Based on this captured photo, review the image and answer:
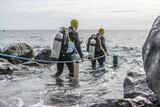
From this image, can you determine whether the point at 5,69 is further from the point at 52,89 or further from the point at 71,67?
the point at 52,89

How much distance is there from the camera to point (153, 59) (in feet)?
16.9

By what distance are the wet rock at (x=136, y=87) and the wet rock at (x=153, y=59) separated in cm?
310

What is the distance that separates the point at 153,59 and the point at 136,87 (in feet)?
14.6

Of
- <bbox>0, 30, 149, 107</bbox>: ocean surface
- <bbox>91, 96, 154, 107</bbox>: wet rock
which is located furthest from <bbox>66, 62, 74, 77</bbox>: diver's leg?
<bbox>91, 96, 154, 107</bbox>: wet rock

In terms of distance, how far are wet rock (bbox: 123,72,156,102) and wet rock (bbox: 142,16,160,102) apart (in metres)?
3.10

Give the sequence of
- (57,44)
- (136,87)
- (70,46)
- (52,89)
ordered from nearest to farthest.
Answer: (136,87), (52,89), (57,44), (70,46)

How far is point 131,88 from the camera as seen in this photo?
9.66 metres

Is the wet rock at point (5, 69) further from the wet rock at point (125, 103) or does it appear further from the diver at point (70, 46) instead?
the wet rock at point (125, 103)

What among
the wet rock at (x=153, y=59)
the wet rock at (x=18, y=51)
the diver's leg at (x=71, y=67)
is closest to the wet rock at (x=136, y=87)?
the diver's leg at (x=71, y=67)

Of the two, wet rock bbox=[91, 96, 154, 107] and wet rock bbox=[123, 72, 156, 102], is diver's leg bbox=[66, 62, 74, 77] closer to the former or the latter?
wet rock bbox=[123, 72, 156, 102]

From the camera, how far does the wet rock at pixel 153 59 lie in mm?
4936

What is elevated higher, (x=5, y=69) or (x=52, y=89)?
(x=5, y=69)

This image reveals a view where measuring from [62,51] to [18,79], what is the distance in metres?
2.40

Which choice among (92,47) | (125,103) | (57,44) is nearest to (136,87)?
(125,103)
